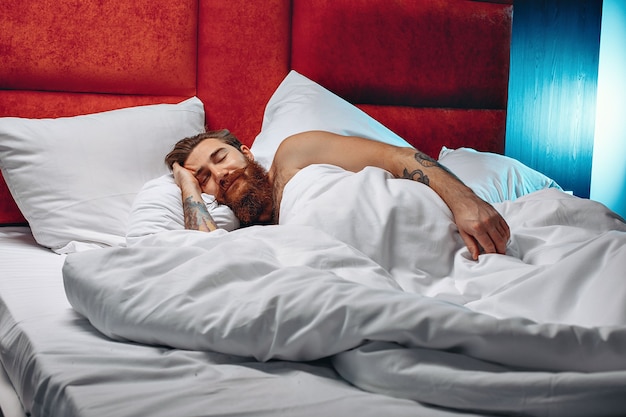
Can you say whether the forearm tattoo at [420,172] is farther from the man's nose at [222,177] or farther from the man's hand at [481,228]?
the man's nose at [222,177]

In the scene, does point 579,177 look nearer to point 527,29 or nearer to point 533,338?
point 527,29

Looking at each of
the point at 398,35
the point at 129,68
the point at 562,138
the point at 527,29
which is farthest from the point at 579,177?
the point at 129,68

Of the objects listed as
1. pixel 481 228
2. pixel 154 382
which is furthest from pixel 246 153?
pixel 154 382

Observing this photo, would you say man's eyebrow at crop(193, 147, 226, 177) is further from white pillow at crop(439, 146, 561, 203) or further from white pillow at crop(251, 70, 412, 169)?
white pillow at crop(439, 146, 561, 203)

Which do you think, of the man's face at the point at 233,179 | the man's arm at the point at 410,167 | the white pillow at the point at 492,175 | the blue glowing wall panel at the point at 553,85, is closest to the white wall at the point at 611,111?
the blue glowing wall panel at the point at 553,85

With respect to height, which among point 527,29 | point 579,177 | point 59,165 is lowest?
point 579,177

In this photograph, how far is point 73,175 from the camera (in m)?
1.99

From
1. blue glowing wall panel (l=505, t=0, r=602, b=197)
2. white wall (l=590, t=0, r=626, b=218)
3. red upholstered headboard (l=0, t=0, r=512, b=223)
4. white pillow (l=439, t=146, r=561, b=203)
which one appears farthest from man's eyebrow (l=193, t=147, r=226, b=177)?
white wall (l=590, t=0, r=626, b=218)

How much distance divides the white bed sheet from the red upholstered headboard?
1185mm

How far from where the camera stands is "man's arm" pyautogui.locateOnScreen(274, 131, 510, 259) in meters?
1.44

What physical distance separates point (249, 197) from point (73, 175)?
0.51 meters

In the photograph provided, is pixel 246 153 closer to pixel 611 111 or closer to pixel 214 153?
pixel 214 153

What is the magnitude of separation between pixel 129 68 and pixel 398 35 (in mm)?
1011

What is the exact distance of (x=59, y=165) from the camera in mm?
1987
